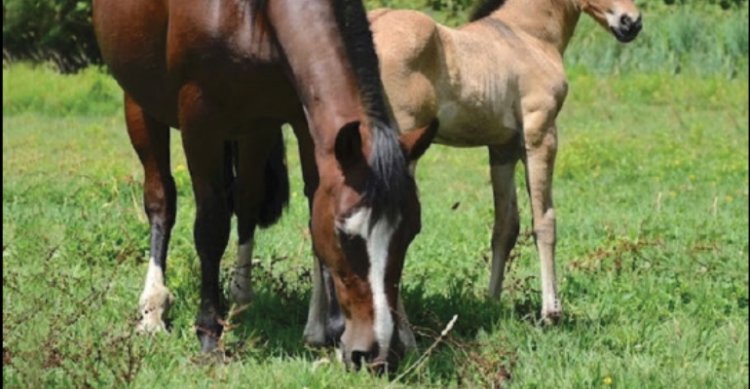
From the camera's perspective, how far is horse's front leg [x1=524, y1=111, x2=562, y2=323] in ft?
20.5

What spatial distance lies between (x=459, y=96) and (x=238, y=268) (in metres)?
1.31

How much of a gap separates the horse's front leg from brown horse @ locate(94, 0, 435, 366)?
1123 mm

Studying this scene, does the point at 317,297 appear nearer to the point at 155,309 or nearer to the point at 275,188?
the point at 155,309

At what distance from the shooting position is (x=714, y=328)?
20.7 ft

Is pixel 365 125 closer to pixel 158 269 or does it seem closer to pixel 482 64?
pixel 482 64

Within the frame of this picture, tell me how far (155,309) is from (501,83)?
188cm

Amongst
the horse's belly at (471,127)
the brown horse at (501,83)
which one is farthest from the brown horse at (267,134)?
the horse's belly at (471,127)

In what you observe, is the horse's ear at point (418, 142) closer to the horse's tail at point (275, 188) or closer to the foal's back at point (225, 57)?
the foal's back at point (225, 57)

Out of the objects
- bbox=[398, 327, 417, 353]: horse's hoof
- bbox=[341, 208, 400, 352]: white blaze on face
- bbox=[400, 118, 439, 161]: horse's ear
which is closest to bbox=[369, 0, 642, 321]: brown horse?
bbox=[400, 118, 439, 161]: horse's ear

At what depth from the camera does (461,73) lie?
6.09 m

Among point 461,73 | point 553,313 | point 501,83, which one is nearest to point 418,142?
point 461,73

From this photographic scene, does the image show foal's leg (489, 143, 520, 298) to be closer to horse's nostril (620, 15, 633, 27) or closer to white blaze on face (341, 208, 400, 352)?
horse's nostril (620, 15, 633, 27)

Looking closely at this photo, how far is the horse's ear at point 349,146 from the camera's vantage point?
4773mm

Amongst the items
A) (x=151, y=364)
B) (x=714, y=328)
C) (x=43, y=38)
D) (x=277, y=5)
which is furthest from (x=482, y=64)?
(x=43, y=38)
